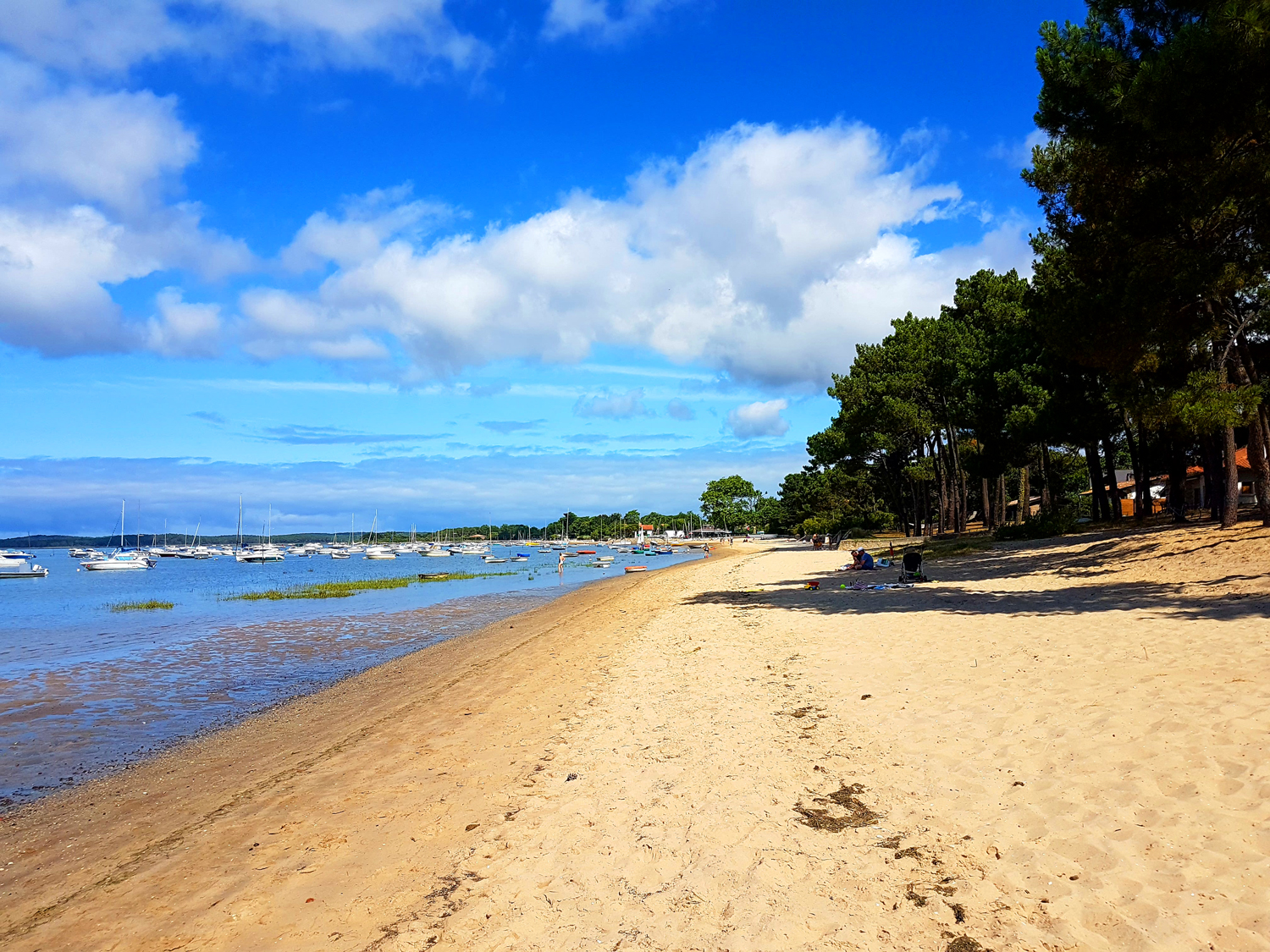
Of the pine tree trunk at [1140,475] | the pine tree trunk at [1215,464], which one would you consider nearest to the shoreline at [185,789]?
the pine tree trunk at [1215,464]

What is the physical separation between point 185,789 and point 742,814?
6935mm

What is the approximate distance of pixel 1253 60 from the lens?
10.6 metres

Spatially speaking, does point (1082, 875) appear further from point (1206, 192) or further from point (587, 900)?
point (1206, 192)

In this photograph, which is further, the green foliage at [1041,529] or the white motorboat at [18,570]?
the white motorboat at [18,570]

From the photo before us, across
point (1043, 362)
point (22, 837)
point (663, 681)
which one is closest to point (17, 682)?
point (22, 837)

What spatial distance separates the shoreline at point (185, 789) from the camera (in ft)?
19.4

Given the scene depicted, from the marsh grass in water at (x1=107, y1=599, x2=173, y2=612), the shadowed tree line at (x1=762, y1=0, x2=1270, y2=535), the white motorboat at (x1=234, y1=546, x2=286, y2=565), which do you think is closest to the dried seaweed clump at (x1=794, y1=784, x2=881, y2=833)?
the shadowed tree line at (x1=762, y1=0, x2=1270, y2=535)

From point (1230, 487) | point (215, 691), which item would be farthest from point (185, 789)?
point (1230, 487)

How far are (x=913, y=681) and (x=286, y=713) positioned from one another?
412 inches

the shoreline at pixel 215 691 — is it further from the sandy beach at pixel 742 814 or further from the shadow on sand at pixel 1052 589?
the shadow on sand at pixel 1052 589

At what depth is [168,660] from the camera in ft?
63.1

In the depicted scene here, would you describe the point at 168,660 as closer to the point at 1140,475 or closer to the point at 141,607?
the point at 141,607

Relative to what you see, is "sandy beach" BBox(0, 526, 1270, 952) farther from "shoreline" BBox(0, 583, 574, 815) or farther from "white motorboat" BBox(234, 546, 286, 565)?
"white motorboat" BBox(234, 546, 286, 565)

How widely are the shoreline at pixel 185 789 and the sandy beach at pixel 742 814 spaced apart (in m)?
0.05
